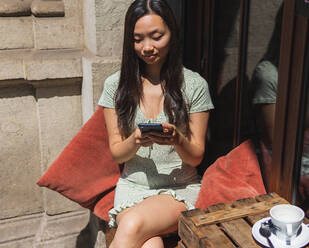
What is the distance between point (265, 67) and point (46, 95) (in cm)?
153

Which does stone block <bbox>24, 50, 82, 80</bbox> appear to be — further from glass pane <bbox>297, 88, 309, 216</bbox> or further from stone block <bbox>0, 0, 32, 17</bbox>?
glass pane <bbox>297, 88, 309, 216</bbox>

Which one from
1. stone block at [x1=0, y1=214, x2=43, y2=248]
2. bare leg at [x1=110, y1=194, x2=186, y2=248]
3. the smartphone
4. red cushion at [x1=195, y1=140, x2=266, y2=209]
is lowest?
stone block at [x1=0, y1=214, x2=43, y2=248]

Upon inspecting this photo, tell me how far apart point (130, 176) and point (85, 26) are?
1147mm

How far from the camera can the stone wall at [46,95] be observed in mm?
2906

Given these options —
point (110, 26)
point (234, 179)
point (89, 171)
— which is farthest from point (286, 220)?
point (110, 26)

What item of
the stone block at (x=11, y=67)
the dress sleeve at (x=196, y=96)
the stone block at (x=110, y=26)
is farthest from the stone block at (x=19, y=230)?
the dress sleeve at (x=196, y=96)

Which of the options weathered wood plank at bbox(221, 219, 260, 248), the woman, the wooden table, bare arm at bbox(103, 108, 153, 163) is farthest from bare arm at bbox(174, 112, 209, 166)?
weathered wood plank at bbox(221, 219, 260, 248)

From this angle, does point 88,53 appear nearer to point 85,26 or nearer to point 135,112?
point 85,26

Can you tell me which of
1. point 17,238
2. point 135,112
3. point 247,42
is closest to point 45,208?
point 17,238

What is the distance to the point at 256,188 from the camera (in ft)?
7.63

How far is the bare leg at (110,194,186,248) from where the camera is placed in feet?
7.10

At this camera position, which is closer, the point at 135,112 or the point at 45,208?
the point at 135,112

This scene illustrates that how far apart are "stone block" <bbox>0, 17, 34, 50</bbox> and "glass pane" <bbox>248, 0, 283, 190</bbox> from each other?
1516 millimetres

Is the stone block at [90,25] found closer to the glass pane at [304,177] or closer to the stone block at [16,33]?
the stone block at [16,33]
